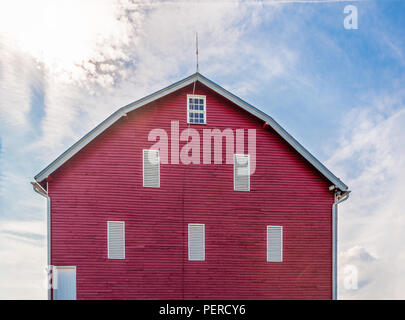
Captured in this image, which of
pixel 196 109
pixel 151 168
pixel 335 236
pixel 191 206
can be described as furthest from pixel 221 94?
pixel 335 236

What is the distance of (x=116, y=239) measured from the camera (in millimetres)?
18078

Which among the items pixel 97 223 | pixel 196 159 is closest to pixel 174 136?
pixel 196 159

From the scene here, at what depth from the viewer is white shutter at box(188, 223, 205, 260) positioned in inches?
728

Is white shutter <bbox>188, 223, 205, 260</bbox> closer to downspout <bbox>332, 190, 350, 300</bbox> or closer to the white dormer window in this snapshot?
the white dormer window

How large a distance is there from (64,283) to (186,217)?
6229 mm

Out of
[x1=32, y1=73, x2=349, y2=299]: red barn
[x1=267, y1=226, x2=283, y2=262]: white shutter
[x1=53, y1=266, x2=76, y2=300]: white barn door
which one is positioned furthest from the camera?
[x1=267, y1=226, x2=283, y2=262]: white shutter

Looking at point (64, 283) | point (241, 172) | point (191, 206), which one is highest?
point (241, 172)

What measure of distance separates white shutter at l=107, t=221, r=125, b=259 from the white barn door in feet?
6.10

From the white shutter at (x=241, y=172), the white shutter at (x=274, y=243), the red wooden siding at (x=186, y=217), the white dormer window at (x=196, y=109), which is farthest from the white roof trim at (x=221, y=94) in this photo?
the white shutter at (x=274, y=243)

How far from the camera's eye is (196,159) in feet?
62.9

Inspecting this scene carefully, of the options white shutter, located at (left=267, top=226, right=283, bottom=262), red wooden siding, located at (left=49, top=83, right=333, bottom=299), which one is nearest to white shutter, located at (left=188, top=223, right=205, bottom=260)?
red wooden siding, located at (left=49, top=83, right=333, bottom=299)

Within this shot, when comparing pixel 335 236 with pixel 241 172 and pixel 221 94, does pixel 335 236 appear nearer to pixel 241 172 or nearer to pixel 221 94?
pixel 241 172

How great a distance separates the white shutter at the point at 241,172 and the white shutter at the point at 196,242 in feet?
8.91

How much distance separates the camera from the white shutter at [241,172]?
19391 millimetres
